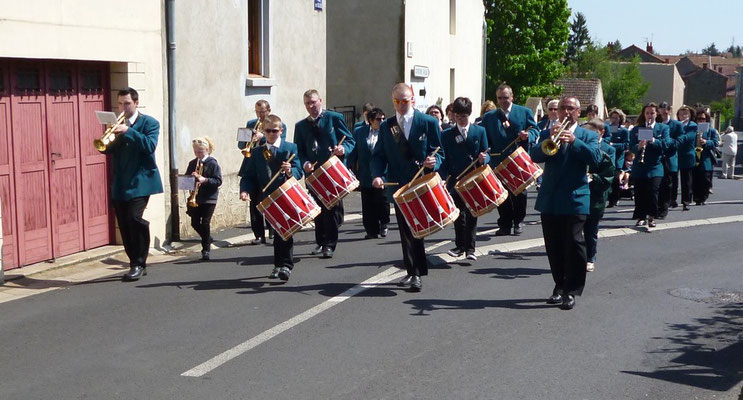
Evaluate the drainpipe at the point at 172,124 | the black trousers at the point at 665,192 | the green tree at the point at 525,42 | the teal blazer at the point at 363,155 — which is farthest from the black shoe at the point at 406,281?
the green tree at the point at 525,42

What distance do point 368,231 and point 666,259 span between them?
394 cm

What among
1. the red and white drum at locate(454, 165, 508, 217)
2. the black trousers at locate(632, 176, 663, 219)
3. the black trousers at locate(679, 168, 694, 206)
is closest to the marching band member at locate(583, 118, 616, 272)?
the red and white drum at locate(454, 165, 508, 217)

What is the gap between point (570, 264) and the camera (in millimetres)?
9039

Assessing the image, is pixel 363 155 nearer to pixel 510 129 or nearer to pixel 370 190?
pixel 370 190

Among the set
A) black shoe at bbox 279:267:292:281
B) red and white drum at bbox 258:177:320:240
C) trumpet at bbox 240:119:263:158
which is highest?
trumpet at bbox 240:119:263:158

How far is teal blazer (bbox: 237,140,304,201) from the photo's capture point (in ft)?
33.4

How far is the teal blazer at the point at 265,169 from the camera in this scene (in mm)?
10172

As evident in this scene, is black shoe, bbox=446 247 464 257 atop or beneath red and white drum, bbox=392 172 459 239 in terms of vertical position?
beneath

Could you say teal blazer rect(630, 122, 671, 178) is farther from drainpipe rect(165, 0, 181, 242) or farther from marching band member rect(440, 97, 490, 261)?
drainpipe rect(165, 0, 181, 242)

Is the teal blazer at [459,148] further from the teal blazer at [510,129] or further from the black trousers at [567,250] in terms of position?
the black trousers at [567,250]

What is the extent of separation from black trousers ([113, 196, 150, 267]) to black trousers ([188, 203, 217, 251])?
136cm

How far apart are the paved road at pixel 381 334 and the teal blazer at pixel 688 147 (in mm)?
5680

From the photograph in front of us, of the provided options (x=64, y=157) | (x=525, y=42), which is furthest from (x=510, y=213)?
(x=525, y=42)

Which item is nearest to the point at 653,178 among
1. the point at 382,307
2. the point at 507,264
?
the point at 507,264
